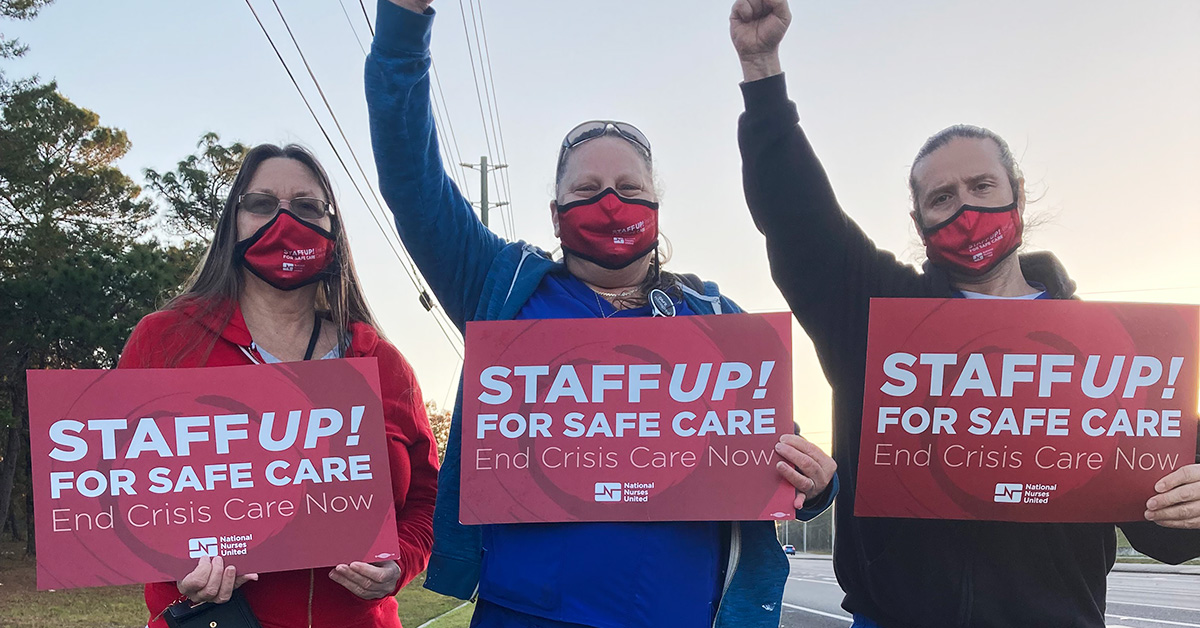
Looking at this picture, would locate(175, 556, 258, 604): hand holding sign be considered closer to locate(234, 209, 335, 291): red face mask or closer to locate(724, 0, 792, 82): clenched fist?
locate(234, 209, 335, 291): red face mask

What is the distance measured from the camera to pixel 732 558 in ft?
8.27

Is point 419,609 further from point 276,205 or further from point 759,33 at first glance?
point 759,33

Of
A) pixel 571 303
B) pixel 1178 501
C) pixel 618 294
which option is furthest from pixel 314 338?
pixel 1178 501

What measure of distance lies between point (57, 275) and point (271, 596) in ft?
87.1

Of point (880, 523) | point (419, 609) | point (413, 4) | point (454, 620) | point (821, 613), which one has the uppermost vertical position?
point (413, 4)

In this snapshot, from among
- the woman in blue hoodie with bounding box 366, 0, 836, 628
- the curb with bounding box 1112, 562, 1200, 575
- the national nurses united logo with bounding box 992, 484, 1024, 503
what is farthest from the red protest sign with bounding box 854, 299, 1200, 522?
the curb with bounding box 1112, 562, 1200, 575

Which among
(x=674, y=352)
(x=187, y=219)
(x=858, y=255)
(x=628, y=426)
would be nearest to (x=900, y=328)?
(x=858, y=255)

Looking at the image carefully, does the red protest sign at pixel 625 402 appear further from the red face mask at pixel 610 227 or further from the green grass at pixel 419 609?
the green grass at pixel 419 609

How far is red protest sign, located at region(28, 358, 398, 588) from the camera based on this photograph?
2371 mm

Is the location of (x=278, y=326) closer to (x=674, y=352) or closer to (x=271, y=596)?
(x=271, y=596)

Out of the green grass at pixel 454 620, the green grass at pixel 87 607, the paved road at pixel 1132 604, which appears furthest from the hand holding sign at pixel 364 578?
the green grass at pixel 87 607

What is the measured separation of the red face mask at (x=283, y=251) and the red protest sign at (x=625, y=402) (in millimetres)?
520

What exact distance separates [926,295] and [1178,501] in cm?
85

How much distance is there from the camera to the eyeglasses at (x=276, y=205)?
8.68 feet
